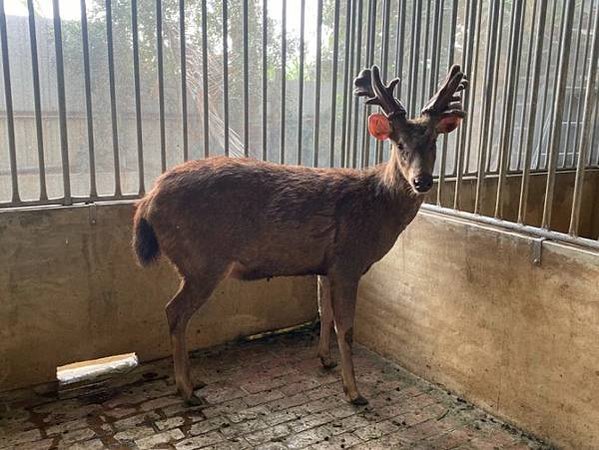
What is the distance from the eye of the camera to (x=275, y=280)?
13.7ft

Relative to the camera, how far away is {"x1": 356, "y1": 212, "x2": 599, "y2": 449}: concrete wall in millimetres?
2689

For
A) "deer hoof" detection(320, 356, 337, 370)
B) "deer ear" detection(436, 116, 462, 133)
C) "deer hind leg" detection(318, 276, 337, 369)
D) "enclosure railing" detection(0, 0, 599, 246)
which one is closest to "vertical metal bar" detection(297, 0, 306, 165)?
"enclosure railing" detection(0, 0, 599, 246)

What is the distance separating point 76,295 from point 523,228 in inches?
104

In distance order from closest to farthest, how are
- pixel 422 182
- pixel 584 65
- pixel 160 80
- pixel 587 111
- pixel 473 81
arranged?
pixel 587 111, pixel 422 182, pixel 160 80, pixel 473 81, pixel 584 65

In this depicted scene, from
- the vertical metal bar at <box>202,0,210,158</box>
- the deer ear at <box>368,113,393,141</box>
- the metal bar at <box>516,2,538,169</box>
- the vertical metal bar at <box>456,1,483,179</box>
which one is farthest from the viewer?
the metal bar at <box>516,2,538,169</box>

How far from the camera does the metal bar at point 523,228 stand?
269cm

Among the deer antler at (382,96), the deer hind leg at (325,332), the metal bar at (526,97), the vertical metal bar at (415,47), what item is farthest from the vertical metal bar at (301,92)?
the metal bar at (526,97)

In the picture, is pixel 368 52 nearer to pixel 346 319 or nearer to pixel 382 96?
pixel 382 96

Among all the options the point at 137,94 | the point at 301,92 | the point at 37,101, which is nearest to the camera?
the point at 37,101

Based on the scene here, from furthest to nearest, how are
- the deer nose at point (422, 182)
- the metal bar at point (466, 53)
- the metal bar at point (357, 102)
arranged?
the metal bar at point (357, 102) → the metal bar at point (466, 53) → the deer nose at point (422, 182)

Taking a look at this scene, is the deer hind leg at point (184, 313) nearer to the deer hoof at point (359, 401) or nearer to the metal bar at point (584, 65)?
the deer hoof at point (359, 401)

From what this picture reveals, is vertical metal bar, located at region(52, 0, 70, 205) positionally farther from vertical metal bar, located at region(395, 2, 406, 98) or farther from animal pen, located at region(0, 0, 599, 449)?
vertical metal bar, located at region(395, 2, 406, 98)

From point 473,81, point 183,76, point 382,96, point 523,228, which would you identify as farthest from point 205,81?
point 523,228

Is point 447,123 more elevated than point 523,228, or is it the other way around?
point 447,123
